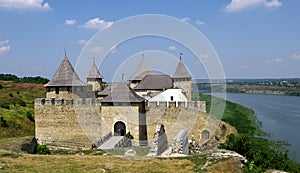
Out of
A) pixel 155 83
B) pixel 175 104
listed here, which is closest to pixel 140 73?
pixel 155 83

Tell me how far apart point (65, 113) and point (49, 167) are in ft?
27.6

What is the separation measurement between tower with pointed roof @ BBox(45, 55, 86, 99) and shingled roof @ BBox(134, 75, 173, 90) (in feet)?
30.5

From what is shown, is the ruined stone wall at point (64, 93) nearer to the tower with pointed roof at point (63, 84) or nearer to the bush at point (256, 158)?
the tower with pointed roof at point (63, 84)

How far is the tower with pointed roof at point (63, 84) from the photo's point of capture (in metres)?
16.8

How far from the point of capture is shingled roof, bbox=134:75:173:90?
85.1 feet

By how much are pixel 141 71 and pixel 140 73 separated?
381mm

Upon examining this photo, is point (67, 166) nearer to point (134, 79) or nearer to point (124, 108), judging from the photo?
point (124, 108)

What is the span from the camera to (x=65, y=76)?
16922 millimetres

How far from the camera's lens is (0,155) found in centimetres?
1009

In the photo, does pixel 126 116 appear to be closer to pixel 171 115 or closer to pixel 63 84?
pixel 171 115

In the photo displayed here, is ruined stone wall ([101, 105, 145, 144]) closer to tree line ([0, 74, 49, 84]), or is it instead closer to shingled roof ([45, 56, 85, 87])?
shingled roof ([45, 56, 85, 87])

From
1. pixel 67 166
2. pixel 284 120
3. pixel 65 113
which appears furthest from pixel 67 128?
pixel 284 120

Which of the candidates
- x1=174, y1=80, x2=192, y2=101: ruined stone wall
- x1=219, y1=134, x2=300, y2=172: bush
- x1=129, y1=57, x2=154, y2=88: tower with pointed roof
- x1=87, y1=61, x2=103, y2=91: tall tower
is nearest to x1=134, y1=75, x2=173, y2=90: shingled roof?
x1=174, y1=80, x2=192, y2=101: ruined stone wall

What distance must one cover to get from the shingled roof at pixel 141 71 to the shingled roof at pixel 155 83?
1385mm
